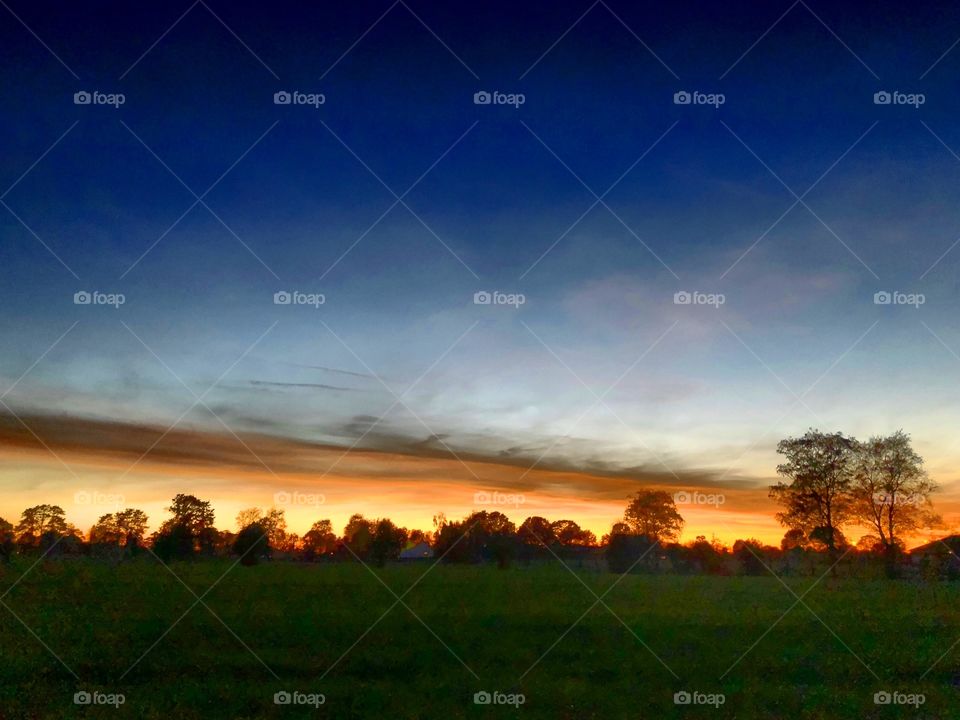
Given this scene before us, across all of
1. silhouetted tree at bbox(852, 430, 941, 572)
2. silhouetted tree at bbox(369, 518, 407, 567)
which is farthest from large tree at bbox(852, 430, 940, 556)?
silhouetted tree at bbox(369, 518, 407, 567)

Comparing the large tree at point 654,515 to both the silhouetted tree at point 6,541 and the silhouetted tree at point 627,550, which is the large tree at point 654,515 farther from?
the silhouetted tree at point 6,541

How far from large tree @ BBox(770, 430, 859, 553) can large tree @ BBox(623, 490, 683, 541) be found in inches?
155

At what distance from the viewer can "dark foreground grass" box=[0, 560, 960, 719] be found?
15.8 m

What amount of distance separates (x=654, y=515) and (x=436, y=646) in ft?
30.0

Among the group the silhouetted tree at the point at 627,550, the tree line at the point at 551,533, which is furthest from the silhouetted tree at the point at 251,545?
the silhouetted tree at the point at 627,550

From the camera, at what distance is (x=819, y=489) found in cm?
3152

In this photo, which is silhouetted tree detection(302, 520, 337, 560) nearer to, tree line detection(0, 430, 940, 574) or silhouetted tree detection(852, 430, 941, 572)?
tree line detection(0, 430, 940, 574)

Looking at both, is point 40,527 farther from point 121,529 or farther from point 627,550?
point 627,550

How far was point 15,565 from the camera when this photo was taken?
23.3 metres

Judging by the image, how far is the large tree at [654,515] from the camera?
22.8 metres

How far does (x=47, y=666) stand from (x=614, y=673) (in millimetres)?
12571

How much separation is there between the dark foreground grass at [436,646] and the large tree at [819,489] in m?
5.62

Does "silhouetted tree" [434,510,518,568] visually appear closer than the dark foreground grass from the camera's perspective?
No

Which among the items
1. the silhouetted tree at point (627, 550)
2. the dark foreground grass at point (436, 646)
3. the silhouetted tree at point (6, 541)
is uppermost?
the silhouetted tree at point (6, 541)
